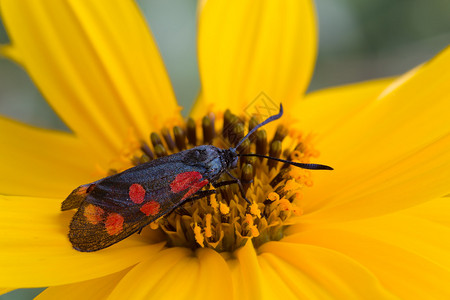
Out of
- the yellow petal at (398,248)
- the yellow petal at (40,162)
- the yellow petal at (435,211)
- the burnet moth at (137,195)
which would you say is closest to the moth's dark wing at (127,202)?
the burnet moth at (137,195)

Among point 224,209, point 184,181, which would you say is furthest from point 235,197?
point 184,181

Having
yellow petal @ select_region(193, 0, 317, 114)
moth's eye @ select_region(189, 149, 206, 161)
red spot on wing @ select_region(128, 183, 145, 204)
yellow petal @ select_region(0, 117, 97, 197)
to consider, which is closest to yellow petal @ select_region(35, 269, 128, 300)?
red spot on wing @ select_region(128, 183, 145, 204)

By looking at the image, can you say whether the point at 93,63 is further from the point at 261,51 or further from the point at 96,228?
the point at 96,228

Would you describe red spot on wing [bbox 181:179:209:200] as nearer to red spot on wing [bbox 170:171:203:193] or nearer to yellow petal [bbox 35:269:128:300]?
red spot on wing [bbox 170:171:203:193]

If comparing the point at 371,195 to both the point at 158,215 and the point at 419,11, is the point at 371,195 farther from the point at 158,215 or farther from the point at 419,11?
the point at 419,11

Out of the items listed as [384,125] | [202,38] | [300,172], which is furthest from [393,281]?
[202,38]

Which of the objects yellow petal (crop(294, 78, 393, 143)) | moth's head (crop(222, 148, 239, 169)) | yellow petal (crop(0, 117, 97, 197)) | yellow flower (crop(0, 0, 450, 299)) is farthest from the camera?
yellow petal (crop(294, 78, 393, 143))

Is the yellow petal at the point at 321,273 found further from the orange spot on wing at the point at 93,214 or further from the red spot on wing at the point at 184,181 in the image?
the orange spot on wing at the point at 93,214

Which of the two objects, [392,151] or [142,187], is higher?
[392,151]
